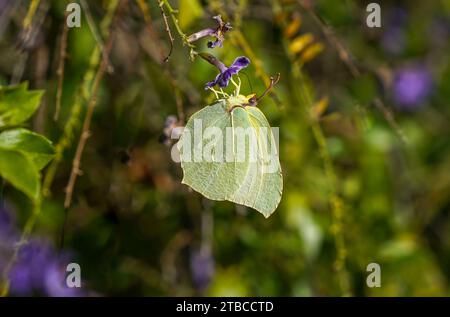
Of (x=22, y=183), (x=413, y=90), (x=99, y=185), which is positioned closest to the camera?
(x=22, y=183)

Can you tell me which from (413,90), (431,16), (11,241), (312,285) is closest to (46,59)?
(11,241)

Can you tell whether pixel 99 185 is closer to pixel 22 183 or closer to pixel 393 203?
pixel 22 183

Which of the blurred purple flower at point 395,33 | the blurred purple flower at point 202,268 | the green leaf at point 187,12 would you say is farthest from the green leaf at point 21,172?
the blurred purple flower at point 395,33

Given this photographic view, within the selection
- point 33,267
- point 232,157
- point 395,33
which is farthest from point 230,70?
point 395,33

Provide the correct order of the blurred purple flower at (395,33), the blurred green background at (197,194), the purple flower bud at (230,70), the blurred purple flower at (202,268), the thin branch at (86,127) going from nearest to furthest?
1. the purple flower bud at (230,70)
2. the thin branch at (86,127)
3. the blurred green background at (197,194)
4. the blurred purple flower at (202,268)
5. the blurred purple flower at (395,33)

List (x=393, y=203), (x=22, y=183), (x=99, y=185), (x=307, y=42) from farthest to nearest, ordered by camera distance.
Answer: (x=393, y=203)
(x=99, y=185)
(x=307, y=42)
(x=22, y=183)

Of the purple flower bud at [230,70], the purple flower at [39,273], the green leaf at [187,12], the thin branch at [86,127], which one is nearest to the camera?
the purple flower bud at [230,70]

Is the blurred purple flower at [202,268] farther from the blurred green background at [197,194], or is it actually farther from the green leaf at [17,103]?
the green leaf at [17,103]
